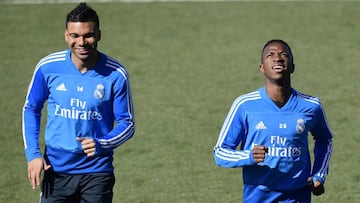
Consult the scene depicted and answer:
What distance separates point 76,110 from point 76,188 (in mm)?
599

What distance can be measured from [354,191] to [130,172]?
2653 millimetres

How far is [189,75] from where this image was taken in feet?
51.2

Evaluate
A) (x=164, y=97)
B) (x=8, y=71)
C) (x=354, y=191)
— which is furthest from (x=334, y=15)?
(x=354, y=191)

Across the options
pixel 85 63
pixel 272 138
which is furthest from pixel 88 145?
pixel 272 138

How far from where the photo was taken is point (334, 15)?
18453 millimetres

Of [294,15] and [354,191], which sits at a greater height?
[294,15]

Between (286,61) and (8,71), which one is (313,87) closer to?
(8,71)

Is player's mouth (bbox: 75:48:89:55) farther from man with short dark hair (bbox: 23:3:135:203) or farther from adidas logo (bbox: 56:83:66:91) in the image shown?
adidas logo (bbox: 56:83:66:91)

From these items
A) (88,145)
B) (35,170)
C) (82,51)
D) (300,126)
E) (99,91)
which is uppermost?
(82,51)

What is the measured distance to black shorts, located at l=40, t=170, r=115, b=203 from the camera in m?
7.32

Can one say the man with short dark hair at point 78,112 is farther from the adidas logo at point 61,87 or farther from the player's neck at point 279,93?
the player's neck at point 279,93

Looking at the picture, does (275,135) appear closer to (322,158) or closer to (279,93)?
(279,93)

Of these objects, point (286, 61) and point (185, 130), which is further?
point (185, 130)

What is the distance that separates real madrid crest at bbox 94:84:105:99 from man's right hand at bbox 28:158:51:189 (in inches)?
24.9
